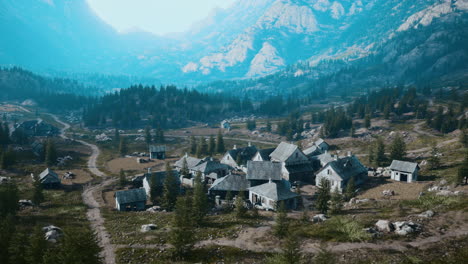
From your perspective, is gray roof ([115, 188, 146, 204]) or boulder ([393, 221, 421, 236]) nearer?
boulder ([393, 221, 421, 236])

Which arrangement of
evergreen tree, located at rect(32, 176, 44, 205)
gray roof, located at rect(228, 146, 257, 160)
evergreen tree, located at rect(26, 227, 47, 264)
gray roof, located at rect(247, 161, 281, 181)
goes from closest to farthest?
evergreen tree, located at rect(26, 227, 47, 264), evergreen tree, located at rect(32, 176, 44, 205), gray roof, located at rect(247, 161, 281, 181), gray roof, located at rect(228, 146, 257, 160)

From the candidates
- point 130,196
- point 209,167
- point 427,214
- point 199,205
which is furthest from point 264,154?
point 427,214

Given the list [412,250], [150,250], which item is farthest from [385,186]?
[150,250]

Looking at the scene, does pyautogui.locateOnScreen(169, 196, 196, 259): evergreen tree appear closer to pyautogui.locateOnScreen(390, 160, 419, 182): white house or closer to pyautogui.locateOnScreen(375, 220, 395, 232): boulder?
pyautogui.locateOnScreen(375, 220, 395, 232): boulder

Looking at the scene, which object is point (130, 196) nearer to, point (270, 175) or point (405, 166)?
point (270, 175)

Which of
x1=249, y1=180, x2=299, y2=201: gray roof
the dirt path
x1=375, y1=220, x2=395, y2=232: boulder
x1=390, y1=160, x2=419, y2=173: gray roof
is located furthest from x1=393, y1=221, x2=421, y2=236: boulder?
x1=390, y1=160, x2=419, y2=173: gray roof

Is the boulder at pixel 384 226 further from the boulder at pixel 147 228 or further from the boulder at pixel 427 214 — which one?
the boulder at pixel 147 228

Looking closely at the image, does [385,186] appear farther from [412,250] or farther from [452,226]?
[412,250]
